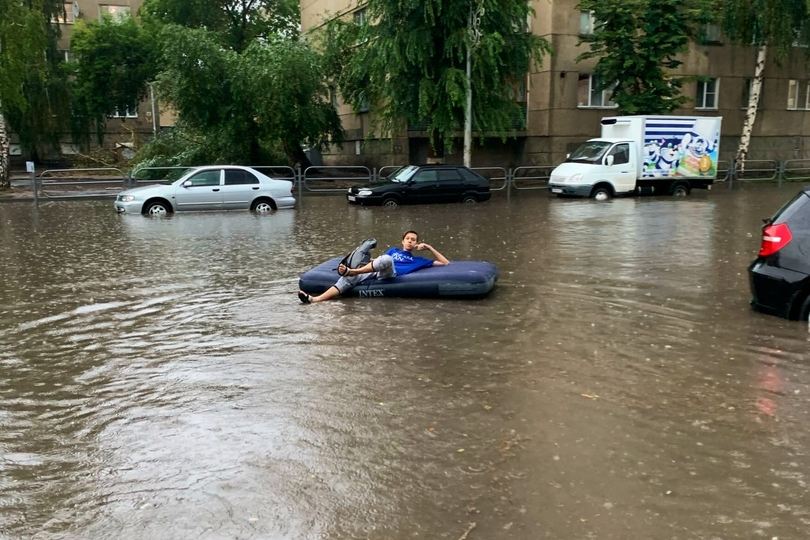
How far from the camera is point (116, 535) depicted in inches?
142

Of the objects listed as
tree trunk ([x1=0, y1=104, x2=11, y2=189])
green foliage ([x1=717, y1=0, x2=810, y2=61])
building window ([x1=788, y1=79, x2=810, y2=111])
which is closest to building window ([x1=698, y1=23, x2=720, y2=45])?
green foliage ([x1=717, y1=0, x2=810, y2=61])

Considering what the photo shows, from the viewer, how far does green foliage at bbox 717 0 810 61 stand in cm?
2962

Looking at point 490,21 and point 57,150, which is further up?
point 490,21

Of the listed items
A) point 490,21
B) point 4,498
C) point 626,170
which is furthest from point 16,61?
point 4,498

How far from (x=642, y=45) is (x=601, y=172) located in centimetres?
846

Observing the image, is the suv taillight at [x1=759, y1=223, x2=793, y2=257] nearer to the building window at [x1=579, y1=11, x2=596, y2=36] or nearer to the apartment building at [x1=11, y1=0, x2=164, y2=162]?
the building window at [x1=579, y1=11, x2=596, y2=36]

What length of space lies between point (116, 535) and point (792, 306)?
22.2ft

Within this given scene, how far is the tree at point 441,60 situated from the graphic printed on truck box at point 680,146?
537 cm

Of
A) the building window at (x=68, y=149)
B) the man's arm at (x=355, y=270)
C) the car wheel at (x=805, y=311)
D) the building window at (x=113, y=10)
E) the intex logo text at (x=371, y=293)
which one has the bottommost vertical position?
the intex logo text at (x=371, y=293)

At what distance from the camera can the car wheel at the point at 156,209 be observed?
63.9 ft

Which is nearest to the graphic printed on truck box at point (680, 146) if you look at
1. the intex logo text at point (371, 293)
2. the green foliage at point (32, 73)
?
the intex logo text at point (371, 293)

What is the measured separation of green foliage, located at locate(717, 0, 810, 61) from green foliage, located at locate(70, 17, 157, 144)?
3400 cm

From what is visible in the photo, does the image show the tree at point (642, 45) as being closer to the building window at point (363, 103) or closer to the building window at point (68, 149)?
the building window at point (363, 103)

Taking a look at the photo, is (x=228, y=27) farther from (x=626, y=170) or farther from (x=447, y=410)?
(x=447, y=410)
